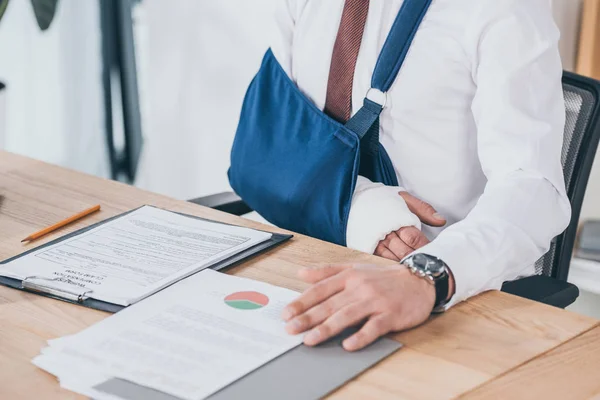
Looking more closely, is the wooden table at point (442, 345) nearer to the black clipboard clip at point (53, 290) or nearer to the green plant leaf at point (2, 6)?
the black clipboard clip at point (53, 290)

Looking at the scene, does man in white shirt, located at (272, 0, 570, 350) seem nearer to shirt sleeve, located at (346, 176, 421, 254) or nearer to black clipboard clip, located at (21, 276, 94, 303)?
shirt sleeve, located at (346, 176, 421, 254)

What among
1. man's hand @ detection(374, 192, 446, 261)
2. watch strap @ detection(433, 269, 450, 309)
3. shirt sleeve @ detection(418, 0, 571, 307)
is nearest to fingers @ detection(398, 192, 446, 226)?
man's hand @ detection(374, 192, 446, 261)

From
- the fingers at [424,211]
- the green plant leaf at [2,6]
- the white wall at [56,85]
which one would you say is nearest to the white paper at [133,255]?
the fingers at [424,211]

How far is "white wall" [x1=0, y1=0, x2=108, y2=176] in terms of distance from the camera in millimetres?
3014

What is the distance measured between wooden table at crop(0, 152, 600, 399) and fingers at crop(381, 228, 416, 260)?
0.13 m

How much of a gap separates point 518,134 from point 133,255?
547 mm

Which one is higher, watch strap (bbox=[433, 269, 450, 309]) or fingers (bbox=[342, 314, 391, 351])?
watch strap (bbox=[433, 269, 450, 309])

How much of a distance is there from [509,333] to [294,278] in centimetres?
27

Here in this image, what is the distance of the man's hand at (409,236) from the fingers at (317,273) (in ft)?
0.98

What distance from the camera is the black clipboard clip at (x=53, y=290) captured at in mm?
1009

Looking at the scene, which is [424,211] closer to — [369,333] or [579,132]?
[579,132]

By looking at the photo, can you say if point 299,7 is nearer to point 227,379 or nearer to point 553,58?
point 553,58

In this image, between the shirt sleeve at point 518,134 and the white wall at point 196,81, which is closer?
the shirt sleeve at point 518,134

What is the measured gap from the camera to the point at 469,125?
53.7 inches
